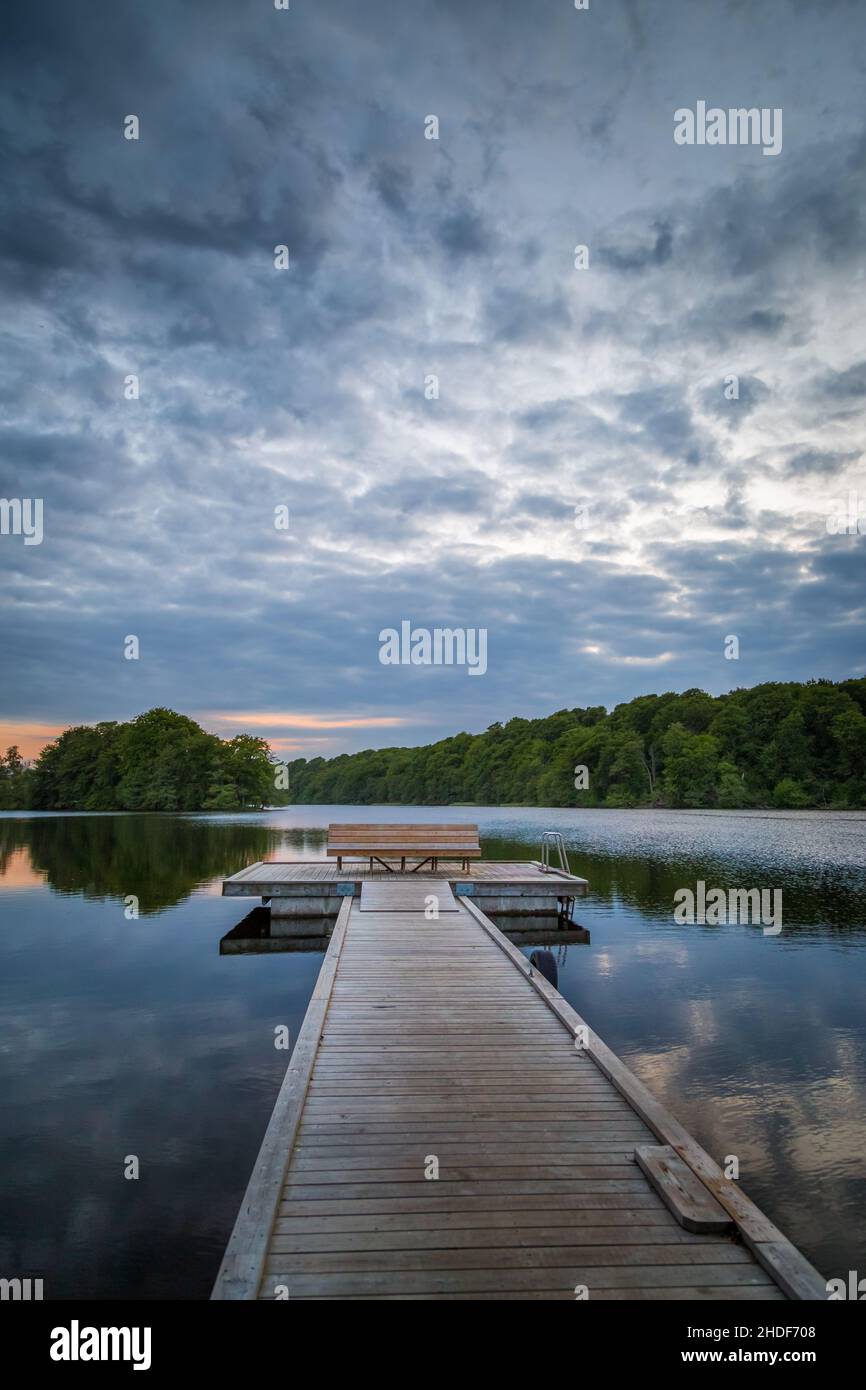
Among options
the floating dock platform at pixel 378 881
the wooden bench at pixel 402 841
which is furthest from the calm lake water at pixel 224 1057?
the wooden bench at pixel 402 841

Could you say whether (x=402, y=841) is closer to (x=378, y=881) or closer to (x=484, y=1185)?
(x=378, y=881)

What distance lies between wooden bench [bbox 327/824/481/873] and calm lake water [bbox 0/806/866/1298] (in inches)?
119

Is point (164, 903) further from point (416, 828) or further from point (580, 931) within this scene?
point (580, 931)

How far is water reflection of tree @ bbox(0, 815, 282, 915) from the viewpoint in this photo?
25219 mm

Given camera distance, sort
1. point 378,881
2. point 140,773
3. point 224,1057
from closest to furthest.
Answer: point 224,1057 < point 378,881 < point 140,773

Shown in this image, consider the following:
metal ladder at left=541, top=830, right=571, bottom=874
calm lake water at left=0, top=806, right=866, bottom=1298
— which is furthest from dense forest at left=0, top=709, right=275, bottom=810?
calm lake water at left=0, top=806, right=866, bottom=1298

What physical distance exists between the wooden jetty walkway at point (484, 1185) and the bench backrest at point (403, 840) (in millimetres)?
10070

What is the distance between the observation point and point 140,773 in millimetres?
95438

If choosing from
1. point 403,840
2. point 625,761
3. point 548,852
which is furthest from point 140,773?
point 403,840

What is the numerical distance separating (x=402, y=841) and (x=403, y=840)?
0.04 meters

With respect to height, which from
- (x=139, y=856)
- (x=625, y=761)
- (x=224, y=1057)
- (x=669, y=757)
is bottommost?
(x=139, y=856)

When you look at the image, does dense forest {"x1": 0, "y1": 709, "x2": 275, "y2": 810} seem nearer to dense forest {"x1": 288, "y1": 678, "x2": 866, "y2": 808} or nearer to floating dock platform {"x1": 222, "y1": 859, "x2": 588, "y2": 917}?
dense forest {"x1": 288, "y1": 678, "x2": 866, "y2": 808}

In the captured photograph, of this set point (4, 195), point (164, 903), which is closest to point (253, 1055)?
point (164, 903)

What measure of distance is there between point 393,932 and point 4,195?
2389cm
